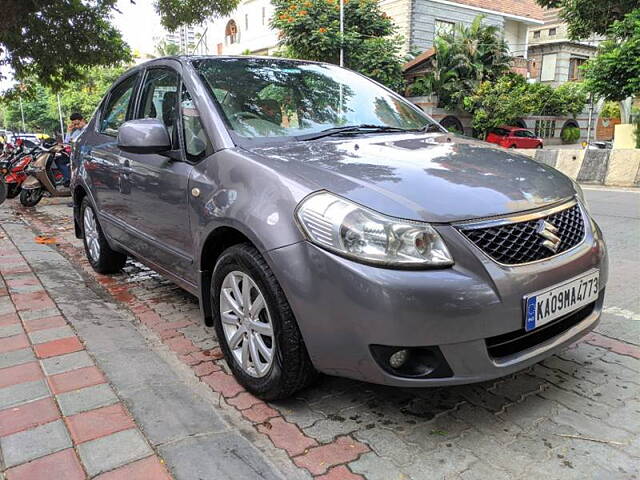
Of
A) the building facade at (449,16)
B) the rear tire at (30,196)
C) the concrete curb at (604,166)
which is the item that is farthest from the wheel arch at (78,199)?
the building facade at (449,16)

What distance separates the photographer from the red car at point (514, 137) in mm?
27438

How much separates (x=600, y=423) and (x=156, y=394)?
1.99m

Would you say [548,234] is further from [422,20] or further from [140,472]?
[422,20]

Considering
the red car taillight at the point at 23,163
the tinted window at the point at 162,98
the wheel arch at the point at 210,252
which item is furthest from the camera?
the red car taillight at the point at 23,163

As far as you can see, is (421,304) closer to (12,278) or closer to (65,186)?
(12,278)

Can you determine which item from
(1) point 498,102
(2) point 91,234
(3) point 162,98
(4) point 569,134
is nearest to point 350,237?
(3) point 162,98

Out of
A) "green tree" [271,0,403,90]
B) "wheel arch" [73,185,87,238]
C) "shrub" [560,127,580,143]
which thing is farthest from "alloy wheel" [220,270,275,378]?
"shrub" [560,127,580,143]

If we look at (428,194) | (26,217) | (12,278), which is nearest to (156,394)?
(428,194)

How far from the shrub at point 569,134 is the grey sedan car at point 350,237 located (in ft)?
115

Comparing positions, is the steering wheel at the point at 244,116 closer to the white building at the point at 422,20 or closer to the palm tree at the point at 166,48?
the white building at the point at 422,20

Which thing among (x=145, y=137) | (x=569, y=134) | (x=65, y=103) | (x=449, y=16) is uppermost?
(x=449, y=16)

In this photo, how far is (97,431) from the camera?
2201mm

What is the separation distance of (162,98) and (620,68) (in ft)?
39.9

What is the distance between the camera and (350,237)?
1.98 meters
